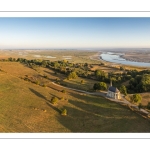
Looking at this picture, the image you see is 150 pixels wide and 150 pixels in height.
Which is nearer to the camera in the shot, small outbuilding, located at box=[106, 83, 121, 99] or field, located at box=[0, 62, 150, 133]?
field, located at box=[0, 62, 150, 133]

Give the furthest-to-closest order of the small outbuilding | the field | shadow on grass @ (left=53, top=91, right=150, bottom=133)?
the small outbuilding
shadow on grass @ (left=53, top=91, right=150, bottom=133)
the field

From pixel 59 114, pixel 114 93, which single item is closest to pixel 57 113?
pixel 59 114

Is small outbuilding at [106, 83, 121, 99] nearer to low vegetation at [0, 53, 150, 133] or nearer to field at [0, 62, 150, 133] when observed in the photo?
low vegetation at [0, 53, 150, 133]

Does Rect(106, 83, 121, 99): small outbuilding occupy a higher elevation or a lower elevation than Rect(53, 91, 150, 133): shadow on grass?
higher

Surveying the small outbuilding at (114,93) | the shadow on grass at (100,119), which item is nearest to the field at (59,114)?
the shadow on grass at (100,119)

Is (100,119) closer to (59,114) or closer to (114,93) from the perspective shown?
(59,114)

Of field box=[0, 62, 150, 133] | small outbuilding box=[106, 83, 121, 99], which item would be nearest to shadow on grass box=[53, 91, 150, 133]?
field box=[0, 62, 150, 133]

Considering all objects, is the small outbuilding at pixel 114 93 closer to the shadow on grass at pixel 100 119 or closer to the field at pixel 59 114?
the field at pixel 59 114
